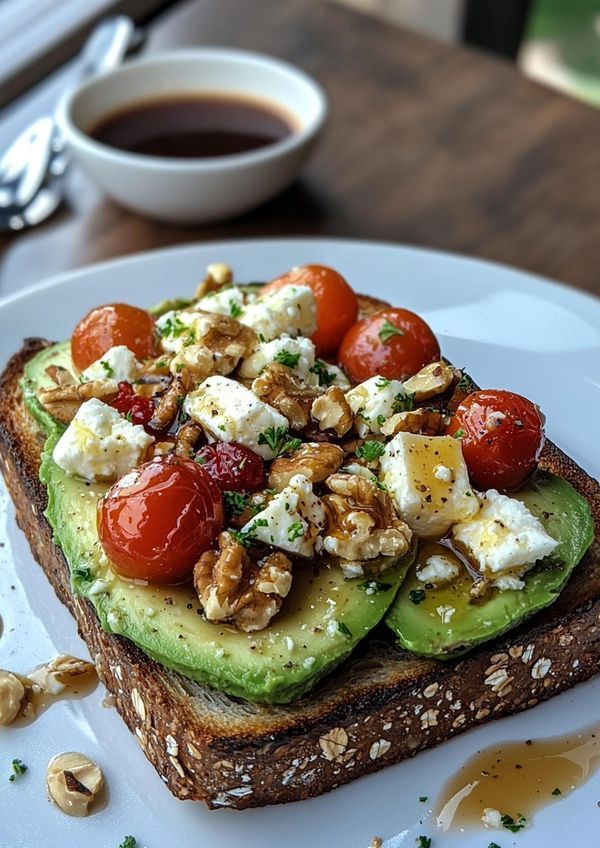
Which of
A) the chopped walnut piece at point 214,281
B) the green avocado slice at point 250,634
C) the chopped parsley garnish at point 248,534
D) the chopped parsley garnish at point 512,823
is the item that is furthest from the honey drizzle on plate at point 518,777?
the chopped walnut piece at point 214,281

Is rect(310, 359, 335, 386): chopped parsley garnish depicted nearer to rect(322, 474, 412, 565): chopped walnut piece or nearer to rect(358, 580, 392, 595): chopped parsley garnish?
rect(322, 474, 412, 565): chopped walnut piece

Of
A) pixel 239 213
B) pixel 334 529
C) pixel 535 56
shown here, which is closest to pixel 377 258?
pixel 239 213

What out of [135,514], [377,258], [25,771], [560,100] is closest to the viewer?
[135,514]

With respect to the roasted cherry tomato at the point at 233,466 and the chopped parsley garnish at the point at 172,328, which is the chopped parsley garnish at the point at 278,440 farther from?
the chopped parsley garnish at the point at 172,328

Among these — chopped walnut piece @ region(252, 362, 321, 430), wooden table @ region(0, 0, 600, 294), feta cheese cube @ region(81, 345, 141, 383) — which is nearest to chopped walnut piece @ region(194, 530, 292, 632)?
chopped walnut piece @ region(252, 362, 321, 430)

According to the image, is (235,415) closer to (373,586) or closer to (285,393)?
(285,393)

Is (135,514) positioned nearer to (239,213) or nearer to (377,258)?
(377,258)

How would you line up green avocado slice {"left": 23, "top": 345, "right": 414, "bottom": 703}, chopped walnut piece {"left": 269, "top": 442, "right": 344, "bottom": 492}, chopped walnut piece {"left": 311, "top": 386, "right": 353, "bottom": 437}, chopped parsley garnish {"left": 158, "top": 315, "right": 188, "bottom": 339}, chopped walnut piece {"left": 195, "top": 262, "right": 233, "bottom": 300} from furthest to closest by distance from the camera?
chopped walnut piece {"left": 195, "top": 262, "right": 233, "bottom": 300} → chopped parsley garnish {"left": 158, "top": 315, "right": 188, "bottom": 339} → chopped walnut piece {"left": 311, "top": 386, "right": 353, "bottom": 437} → chopped walnut piece {"left": 269, "top": 442, "right": 344, "bottom": 492} → green avocado slice {"left": 23, "top": 345, "right": 414, "bottom": 703}
